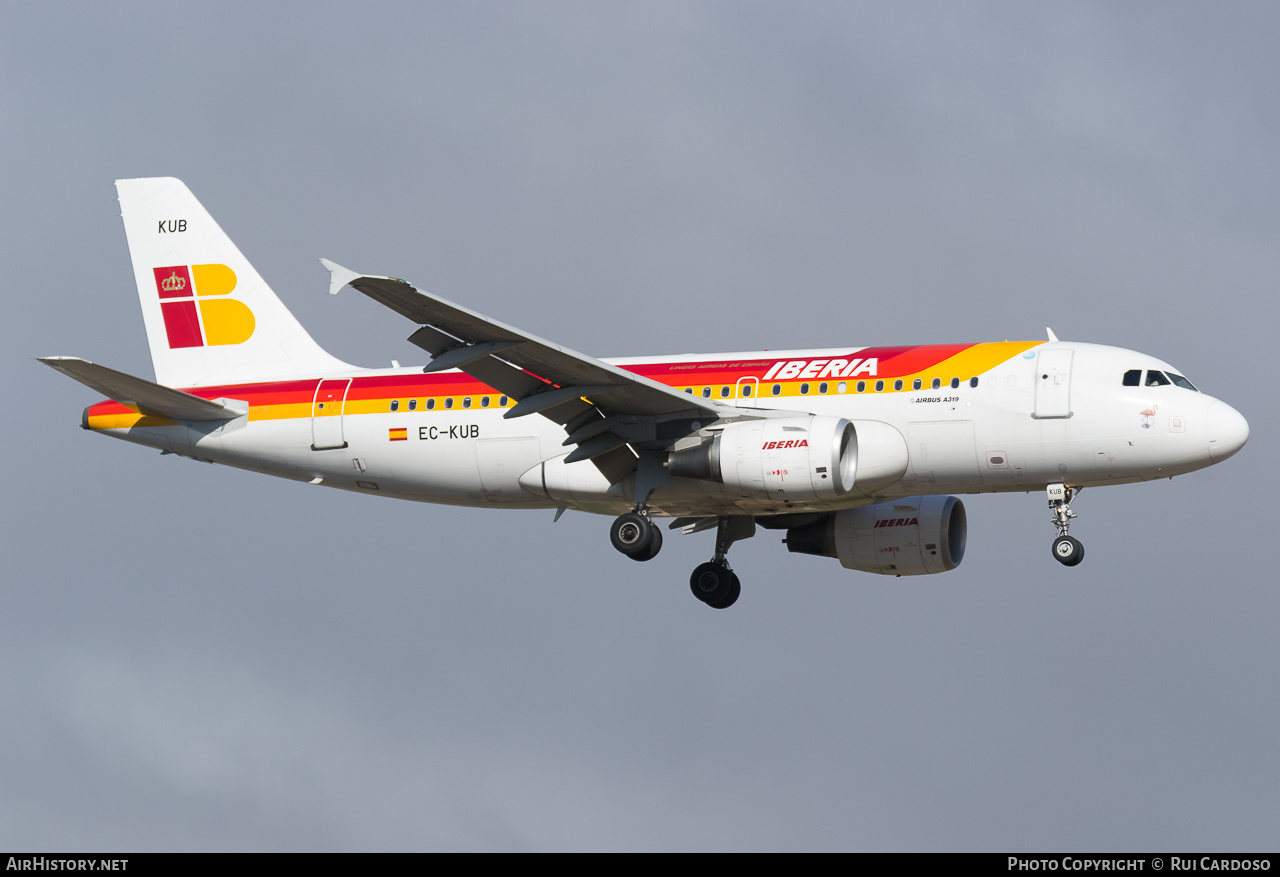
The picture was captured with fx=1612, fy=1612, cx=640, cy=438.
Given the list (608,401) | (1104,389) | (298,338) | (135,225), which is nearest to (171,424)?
(298,338)

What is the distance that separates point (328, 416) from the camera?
3584 centimetres

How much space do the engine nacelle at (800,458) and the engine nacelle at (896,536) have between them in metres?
4.81

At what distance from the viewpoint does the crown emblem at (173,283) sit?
39.5m

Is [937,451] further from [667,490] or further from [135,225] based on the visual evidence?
[135,225]

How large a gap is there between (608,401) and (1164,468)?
11.0 m

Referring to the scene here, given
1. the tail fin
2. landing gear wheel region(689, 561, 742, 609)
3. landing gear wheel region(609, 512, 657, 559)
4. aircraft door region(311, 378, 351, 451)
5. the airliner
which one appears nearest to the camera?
the airliner

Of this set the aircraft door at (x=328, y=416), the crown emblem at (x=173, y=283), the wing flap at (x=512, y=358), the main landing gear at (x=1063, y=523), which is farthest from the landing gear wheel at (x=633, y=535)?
the crown emblem at (x=173, y=283)

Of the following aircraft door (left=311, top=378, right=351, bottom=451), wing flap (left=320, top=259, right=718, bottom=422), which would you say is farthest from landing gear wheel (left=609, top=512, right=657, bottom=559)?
aircraft door (left=311, top=378, right=351, bottom=451)

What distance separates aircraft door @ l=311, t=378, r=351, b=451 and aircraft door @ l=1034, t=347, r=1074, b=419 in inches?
588

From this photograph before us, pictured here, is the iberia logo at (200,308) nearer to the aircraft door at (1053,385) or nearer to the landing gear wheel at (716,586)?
the landing gear wheel at (716,586)

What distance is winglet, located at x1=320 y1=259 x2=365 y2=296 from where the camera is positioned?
86.1 feet

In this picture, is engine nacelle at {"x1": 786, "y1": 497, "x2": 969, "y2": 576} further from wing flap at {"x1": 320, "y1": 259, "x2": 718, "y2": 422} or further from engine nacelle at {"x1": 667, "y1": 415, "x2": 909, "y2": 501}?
wing flap at {"x1": 320, "y1": 259, "x2": 718, "y2": 422}

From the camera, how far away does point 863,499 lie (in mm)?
32781
